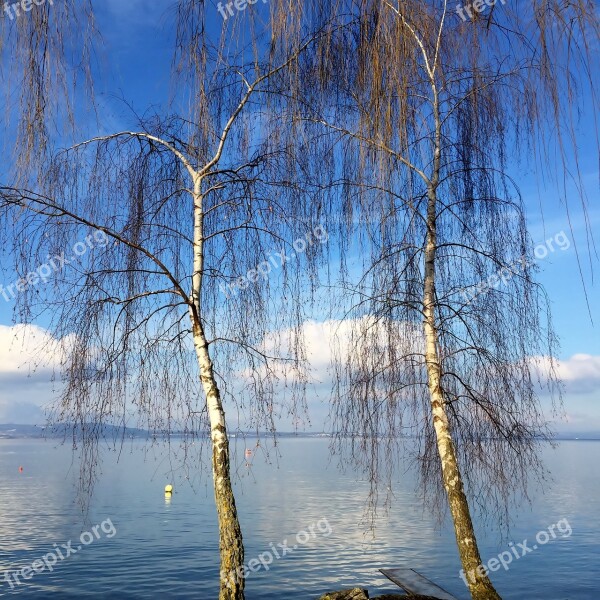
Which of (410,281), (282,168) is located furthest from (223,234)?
(410,281)

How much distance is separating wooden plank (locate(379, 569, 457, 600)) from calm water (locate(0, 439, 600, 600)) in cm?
120

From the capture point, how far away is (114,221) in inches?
286

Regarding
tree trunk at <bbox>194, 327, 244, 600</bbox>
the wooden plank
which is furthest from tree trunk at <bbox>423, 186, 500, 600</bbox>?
the wooden plank

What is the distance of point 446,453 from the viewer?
7125 mm

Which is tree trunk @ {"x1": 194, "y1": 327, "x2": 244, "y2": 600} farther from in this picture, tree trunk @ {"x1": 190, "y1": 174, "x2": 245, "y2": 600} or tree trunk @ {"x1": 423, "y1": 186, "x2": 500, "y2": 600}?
tree trunk @ {"x1": 423, "y1": 186, "x2": 500, "y2": 600}

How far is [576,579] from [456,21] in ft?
76.2

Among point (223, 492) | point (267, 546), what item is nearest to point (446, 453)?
point (223, 492)

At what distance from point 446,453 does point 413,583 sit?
5.55 m

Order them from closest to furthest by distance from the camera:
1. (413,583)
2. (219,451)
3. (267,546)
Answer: (219,451), (413,583), (267,546)

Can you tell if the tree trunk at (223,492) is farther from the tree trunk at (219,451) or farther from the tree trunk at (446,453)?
the tree trunk at (446,453)

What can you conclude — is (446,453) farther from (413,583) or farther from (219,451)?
(413,583)

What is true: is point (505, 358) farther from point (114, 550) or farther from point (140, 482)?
point (140, 482)

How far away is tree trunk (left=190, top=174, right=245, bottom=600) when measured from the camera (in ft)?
22.5

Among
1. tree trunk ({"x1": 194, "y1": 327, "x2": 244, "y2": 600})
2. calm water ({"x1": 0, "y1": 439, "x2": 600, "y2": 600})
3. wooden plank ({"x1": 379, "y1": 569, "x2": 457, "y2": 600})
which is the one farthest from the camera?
calm water ({"x1": 0, "y1": 439, "x2": 600, "y2": 600})
